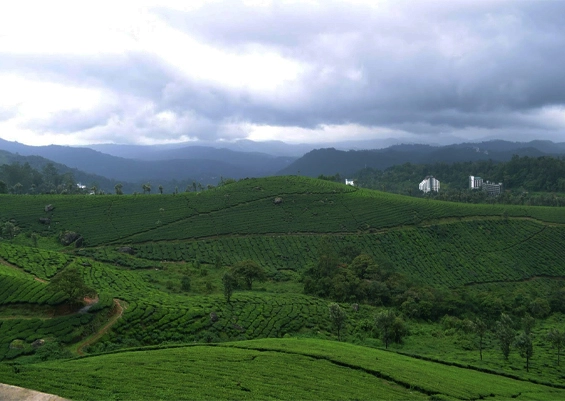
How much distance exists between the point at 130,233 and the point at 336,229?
158 feet

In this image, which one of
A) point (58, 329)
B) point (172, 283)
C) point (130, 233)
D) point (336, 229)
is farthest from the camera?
point (336, 229)

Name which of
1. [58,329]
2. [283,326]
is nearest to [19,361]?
[58,329]

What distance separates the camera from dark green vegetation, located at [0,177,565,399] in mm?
27219

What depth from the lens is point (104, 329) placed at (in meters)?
35.9

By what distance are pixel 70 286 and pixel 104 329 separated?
A: 17.4 ft

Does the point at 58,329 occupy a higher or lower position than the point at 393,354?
higher

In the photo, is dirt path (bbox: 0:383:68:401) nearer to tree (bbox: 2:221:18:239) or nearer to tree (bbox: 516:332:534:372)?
tree (bbox: 516:332:534:372)

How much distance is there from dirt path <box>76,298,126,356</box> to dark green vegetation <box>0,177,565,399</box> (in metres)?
0.40

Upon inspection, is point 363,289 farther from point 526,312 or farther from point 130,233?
point 130,233

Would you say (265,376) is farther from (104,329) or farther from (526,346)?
(526,346)

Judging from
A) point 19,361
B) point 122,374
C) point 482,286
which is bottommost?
point 482,286

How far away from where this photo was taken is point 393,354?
36.0 metres

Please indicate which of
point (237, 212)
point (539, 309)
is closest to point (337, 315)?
point (539, 309)

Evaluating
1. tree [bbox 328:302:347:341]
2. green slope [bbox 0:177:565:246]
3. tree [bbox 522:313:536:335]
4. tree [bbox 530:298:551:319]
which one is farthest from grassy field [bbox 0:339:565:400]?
green slope [bbox 0:177:565:246]
